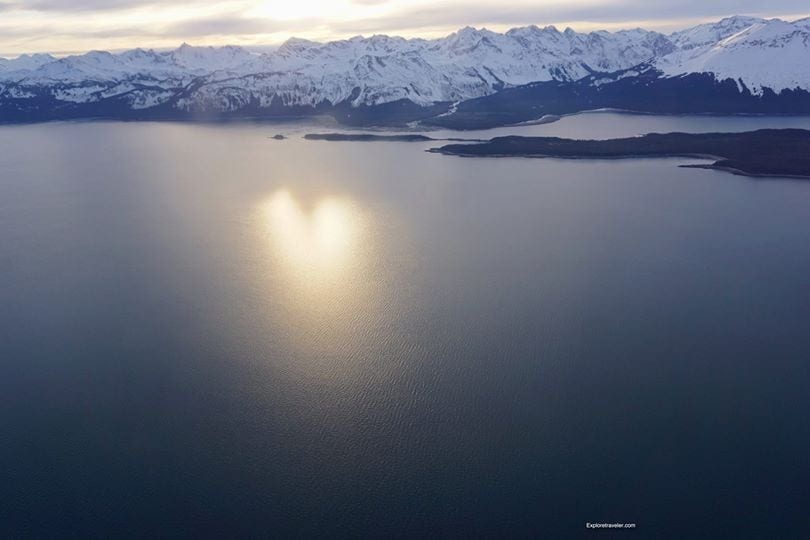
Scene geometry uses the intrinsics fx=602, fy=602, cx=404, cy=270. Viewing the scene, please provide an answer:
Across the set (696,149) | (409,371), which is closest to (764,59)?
(696,149)

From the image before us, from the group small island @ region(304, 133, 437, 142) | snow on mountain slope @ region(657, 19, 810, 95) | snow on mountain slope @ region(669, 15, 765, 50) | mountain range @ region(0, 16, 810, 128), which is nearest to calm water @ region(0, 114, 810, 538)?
small island @ region(304, 133, 437, 142)

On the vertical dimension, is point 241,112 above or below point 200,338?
above

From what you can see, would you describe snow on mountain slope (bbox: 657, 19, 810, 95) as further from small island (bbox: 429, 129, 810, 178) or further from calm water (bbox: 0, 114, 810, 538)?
calm water (bbox: 0, 114, 810, 538)

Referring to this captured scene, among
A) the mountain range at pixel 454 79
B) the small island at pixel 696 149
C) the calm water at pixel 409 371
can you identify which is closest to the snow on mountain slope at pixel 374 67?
the mountain range at pixel 454 79

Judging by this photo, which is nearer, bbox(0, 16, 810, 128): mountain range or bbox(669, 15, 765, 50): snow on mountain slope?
bbox(0, 16, 810, 128): mountain range

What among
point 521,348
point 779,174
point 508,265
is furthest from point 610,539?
point 779,174

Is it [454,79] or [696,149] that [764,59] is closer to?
[454,79]

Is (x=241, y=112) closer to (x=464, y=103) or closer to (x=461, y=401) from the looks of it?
(x=464, y=103)
